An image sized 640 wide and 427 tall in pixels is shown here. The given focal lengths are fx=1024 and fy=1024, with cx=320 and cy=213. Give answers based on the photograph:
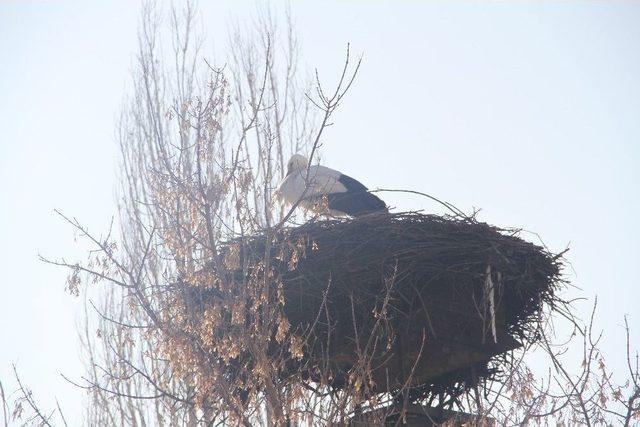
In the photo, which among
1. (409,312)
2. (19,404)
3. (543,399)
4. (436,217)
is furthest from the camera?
(436,217)

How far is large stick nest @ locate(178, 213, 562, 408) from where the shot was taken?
16.0 ft

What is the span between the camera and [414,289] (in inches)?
194

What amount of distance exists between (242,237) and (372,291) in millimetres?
1316

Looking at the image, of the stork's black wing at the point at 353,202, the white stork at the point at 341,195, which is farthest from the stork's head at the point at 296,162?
the stork's black wing at the point at 353,202

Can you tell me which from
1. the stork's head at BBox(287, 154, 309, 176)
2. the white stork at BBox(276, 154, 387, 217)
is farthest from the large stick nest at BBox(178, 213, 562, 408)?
the stork's head at BBox(287, 154, 309, 176)

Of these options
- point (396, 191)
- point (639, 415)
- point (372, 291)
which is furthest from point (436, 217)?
point (639, 415)

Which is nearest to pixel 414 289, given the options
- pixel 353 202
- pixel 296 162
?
pixel 353 202

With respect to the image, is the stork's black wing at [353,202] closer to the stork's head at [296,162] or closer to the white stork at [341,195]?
the white stork at [341,195]

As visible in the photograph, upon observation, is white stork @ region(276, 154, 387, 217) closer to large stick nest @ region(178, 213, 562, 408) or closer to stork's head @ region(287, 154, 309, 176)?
stork's head @ region(287, 154, 309, 176)

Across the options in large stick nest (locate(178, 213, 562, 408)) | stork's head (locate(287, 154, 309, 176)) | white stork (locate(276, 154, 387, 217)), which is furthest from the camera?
stork's head (locate(287, 154, 309, 176))

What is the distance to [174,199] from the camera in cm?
400

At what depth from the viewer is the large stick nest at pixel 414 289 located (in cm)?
489

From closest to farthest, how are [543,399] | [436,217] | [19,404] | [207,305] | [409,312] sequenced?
[207,305], [19,404], [543,399], [409,312], [436,217]

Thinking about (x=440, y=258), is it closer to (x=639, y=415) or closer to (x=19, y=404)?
(x=639, y=415)
